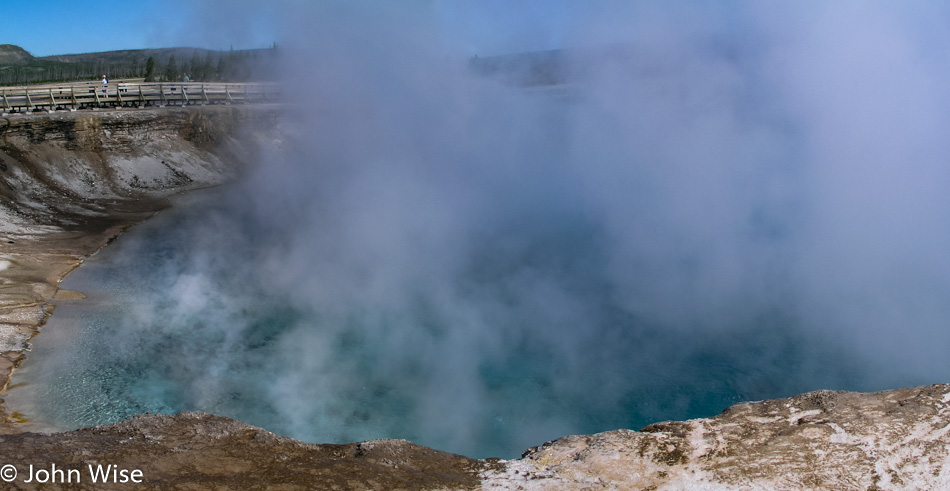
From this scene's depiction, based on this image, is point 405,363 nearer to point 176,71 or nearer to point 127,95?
point 127,95

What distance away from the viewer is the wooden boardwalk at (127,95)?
730 inches

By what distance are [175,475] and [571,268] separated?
28.7 ft

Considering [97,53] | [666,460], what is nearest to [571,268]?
[666,460]

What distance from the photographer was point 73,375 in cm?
853

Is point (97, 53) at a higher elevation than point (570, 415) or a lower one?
higher

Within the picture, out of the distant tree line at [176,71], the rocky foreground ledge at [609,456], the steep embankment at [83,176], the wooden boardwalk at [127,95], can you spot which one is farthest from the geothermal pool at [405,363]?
the distant tree line at [176,71]

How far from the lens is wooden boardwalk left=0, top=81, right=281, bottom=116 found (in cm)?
1855

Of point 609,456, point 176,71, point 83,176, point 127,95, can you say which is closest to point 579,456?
point 609,456

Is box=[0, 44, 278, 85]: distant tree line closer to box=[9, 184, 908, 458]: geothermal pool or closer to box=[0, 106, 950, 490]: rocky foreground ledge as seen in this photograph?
box=[9, 184, 908, 458]: geothermal pool

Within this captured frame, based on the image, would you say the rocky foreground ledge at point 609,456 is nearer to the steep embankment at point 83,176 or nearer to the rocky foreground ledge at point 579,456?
the rocky foreground ledge at point 579,456

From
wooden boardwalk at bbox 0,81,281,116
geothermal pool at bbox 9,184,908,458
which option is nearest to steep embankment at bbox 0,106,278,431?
geothermal pool at bbox 9,184,908,458

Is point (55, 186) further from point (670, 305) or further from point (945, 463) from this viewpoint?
point (945, 463)

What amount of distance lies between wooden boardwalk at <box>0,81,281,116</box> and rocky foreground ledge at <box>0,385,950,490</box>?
16917 mm

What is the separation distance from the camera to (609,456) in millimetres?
5129
